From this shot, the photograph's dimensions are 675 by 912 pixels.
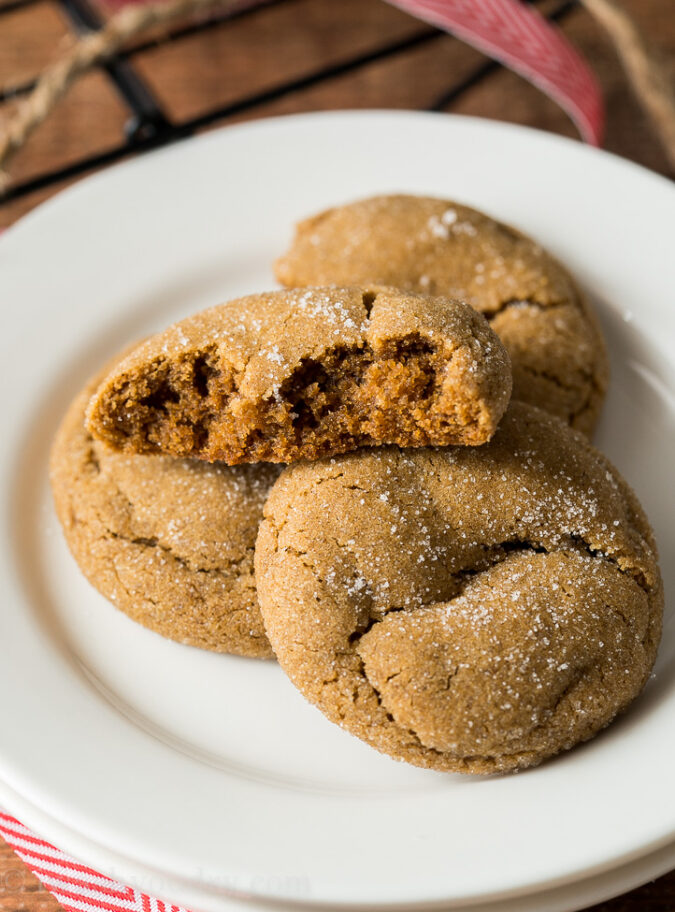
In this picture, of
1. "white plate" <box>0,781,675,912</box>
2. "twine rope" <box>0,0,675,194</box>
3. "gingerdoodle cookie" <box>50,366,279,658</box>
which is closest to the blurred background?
"twine rope" <box>0,0,675,194</box>

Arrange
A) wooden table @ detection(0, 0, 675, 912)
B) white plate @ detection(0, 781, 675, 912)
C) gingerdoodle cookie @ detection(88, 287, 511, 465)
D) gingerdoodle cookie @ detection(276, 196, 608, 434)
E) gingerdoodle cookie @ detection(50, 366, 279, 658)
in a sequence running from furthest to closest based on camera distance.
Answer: wooden table @ detection(0, 0, 675, 912), gingerdoodle cookie @ detection(276, 196, 608, 434), gingerdoodle cookie @ detection(50, 366, 279, 658), gingerdoodle cookie @ detection(88, 287, 511, 465), white plate @ detection(0, 781, 675, 912)

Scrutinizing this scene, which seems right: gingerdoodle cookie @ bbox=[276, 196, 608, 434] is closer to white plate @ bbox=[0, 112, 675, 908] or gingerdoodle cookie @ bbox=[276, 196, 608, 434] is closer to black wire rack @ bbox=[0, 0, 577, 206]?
white plate @ bbox=[0, 112, 675, 908]

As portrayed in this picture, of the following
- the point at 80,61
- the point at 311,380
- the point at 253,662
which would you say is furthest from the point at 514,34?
the point at 253,662

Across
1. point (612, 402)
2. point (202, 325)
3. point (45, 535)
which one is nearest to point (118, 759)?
point (45, 535)

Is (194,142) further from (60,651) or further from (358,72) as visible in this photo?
(60,651)

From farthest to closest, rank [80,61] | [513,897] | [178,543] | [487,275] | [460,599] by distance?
[80,61] → [487,275] → [178,543] → [460,599] → [513,897]

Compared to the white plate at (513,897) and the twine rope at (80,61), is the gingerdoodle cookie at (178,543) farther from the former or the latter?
the twine rope at (80,61)

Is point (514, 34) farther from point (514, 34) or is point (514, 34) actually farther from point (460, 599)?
point (460, 599)
